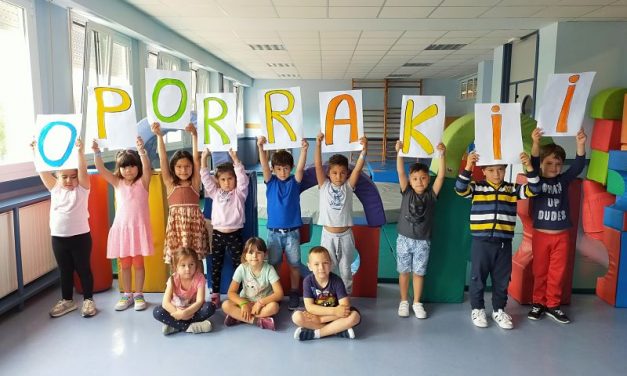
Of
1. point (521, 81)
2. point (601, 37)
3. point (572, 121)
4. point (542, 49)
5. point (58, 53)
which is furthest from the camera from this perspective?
point (521, 81)

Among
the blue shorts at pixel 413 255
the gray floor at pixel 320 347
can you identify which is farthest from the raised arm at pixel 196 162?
the blue shorts at pixel 413 255

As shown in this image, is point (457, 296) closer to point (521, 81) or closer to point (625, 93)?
point (625, 93)

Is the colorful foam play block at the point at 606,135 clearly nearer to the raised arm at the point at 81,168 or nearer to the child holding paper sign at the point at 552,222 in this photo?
the child holding paper sign at the point at 552,222

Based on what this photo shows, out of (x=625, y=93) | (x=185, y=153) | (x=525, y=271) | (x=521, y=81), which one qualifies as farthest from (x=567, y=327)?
(x=521, y=81)

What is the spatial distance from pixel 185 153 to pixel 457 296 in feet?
8.00

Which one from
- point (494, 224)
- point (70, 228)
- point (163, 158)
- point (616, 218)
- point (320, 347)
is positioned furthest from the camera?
point (616, 218)

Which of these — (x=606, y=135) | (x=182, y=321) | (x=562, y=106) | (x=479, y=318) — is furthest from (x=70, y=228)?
(x=606, y=135)

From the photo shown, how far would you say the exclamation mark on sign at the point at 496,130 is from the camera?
3.10 meters

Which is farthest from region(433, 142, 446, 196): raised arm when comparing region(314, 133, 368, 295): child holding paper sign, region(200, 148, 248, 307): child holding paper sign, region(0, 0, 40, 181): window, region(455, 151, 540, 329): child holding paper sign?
region(0, 0, 40, 181): window

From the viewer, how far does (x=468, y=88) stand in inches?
554

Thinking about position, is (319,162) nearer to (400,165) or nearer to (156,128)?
(400,165)

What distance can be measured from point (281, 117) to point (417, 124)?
98cm

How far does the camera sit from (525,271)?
357 cm

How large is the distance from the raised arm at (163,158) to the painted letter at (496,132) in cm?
234
